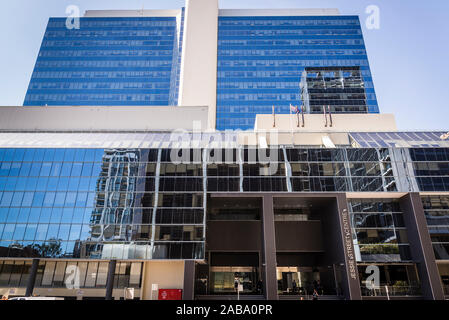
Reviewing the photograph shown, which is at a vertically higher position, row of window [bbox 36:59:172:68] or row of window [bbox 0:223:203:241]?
row of window [bbox 36:59:172:68]

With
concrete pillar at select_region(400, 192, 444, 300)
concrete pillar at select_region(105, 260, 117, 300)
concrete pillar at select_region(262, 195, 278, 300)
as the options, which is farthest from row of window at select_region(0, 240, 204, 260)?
concrete pillar at select_region(400, 192, 444, 300)

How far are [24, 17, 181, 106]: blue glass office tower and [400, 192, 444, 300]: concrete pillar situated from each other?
8814 cm

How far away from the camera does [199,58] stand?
334 ft

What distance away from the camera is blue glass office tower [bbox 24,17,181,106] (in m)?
113

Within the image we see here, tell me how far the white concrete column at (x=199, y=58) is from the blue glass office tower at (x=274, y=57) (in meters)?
10.7

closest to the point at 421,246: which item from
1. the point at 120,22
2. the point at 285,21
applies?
the point at 285,21

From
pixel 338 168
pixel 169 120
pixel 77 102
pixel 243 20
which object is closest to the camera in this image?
pixel 338 168

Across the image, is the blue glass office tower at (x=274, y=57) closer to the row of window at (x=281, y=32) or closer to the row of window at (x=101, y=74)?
the row of window at (x=281, y=32)

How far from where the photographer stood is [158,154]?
4728cm

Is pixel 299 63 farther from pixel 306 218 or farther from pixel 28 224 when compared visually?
pixel 28 224

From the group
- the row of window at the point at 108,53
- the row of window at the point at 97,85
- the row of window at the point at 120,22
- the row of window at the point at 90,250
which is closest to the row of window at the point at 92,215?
the row of window at the point at 90,250

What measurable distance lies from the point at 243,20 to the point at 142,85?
166ft

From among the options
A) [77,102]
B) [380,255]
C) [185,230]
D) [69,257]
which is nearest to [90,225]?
[69,257]

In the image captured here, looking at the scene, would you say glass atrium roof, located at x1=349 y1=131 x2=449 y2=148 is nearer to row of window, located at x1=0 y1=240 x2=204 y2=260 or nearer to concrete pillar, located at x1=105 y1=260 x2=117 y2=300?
row of window, located at x1=0 y1=240 x2=204 y2=260
